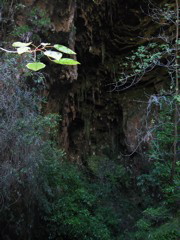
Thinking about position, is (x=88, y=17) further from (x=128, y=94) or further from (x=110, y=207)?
(x=110, y=207)

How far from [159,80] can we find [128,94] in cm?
123

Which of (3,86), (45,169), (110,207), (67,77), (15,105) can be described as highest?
(67,77)

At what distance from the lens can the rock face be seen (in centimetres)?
828

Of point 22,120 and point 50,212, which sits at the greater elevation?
point 22,120

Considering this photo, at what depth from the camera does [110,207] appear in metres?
8.38

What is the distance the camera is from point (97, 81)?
10.9m

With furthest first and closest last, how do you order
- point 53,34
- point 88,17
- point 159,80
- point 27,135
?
point 159,80 < point 88,17 < point 53,34 < point 27,135

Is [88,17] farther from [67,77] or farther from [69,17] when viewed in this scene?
[67,77]

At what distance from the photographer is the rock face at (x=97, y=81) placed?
27.2 ft

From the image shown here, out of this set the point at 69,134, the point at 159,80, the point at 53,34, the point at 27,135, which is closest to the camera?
the point at 27,135

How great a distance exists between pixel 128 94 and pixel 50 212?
6334 millimetres

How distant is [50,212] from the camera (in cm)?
621

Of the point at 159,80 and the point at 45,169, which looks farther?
the point at 159,80

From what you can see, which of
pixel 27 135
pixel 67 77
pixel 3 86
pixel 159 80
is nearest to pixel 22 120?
pixel 27 135
